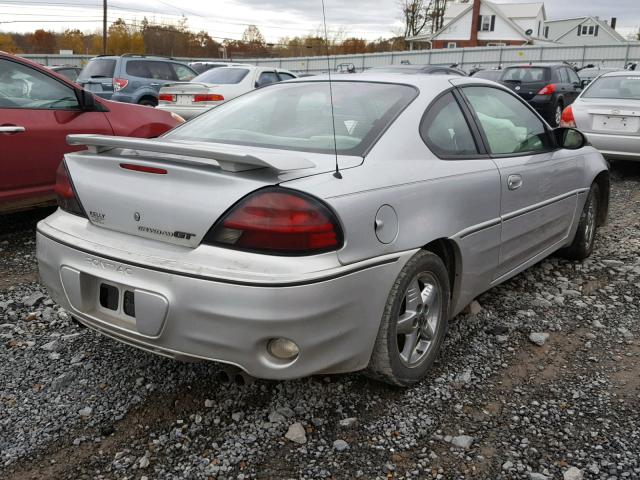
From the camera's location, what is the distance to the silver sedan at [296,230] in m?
2.27

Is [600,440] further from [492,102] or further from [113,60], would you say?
[113,60]

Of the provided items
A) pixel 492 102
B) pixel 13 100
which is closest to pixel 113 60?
pixel 13 100

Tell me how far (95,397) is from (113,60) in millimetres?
12459

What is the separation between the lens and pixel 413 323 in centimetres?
284

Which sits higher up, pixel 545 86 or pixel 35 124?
pixel 545 86

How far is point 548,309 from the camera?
158 inches

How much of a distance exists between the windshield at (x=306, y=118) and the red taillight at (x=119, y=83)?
10.8 metres

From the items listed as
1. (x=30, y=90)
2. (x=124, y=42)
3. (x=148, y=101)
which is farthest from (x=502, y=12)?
(x=30, y=90)

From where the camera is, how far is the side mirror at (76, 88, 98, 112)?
5.22 meters

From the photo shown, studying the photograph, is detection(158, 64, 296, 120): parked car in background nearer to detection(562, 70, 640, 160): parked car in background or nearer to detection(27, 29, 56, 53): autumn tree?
detection(562, 70, 640, 160): parked car in background

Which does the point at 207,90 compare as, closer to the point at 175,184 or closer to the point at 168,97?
the point at 168,97

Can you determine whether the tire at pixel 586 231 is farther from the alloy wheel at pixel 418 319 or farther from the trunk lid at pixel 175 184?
the trunk lid at pixel 175 184

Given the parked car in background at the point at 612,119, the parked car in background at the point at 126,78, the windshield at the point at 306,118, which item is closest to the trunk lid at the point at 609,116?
the parked car in background at the point at 612,119

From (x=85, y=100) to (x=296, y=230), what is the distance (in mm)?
3715
